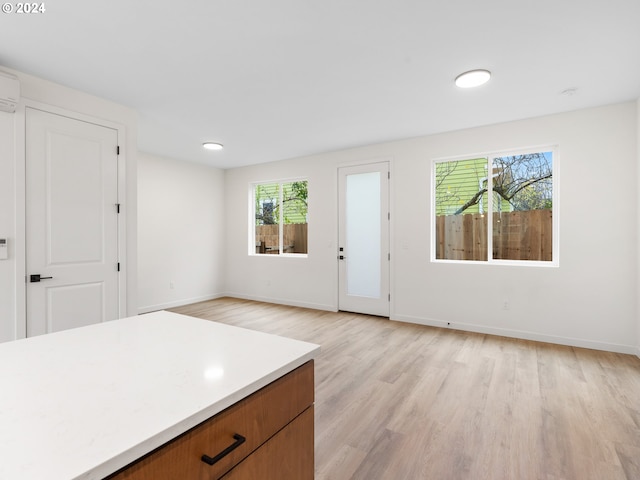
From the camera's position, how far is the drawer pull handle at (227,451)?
2.28 ft

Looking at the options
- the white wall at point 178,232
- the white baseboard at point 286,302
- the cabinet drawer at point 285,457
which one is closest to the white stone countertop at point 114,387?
the cabinet drawer at point 285,457

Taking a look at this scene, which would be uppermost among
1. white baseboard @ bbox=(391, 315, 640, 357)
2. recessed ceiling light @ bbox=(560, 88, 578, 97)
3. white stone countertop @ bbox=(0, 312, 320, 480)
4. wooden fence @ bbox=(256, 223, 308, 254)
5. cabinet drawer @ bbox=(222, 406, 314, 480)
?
recessed ceiling light @ bbox=(560, 88, 578, 97)

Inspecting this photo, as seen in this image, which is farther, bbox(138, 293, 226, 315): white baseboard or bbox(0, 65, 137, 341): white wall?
bbox(138, 293, 226, 315): white baseboard

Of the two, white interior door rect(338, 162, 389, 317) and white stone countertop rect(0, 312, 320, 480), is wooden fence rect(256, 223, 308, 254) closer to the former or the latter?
white interior door rect(338, 162, 389, 317)

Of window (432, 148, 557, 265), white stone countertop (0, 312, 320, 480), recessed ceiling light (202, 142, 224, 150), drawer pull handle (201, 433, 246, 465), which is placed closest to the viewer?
white stone countertop (0, 312, 320, 480)

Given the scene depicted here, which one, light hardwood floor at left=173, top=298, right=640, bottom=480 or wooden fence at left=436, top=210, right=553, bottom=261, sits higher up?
wooden fence at left=436, top=210, right=553, bottom=261

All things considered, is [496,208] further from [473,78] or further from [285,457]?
[285,457]

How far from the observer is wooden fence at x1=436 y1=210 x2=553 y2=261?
149 inches

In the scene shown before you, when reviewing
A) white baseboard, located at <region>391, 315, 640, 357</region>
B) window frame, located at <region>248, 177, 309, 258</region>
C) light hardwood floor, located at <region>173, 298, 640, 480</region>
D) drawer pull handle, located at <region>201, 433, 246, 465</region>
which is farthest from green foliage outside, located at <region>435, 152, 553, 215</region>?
drawer pull handle, located at <region>201, 433, 246, 465</region>

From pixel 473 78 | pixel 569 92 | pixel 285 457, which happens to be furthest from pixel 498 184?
pixel 285 457

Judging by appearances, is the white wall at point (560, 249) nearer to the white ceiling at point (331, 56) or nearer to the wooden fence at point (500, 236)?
the wooden fence at point (500, 236)

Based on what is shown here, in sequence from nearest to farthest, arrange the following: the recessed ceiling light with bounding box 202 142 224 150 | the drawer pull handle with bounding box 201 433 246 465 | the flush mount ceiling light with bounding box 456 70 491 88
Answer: the drawer pull handle with bounding box 201 433 246 465 < the flush mount ceiling light with bounding box 456 70 491 88 < the recessed ceiling light with bounding box 202 142 224 150

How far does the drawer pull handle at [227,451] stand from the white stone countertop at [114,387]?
9cm

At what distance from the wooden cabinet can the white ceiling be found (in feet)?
6.84
